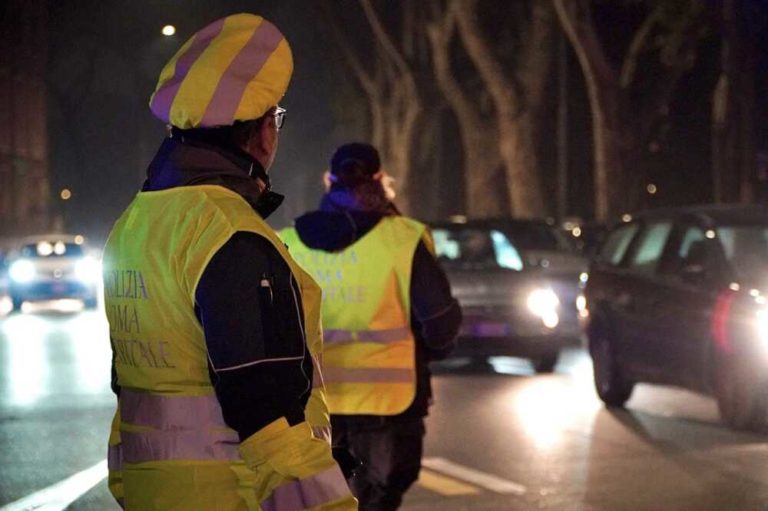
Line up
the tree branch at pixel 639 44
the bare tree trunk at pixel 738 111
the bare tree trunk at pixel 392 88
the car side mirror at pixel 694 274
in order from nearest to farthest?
the car side mirror at pixel 694 274, the bare tree trunk at pixel 738 111, the tree branch at pixel 639 44, the bare tree trunk at pixel 392 88

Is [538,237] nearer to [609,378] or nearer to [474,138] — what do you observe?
[609,378]

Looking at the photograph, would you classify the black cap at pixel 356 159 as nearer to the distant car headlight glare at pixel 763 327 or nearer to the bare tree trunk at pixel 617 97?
the distant car headlight glare at pixel 763 327

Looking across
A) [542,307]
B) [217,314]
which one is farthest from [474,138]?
[217,314]

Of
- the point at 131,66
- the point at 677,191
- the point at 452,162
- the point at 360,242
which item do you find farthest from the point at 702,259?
the point at 131,66

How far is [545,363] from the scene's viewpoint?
17.0m

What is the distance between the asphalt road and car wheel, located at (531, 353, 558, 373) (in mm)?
118

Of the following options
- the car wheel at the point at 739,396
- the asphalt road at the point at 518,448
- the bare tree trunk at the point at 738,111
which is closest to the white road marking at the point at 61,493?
the asphalt road at the point at 518,448

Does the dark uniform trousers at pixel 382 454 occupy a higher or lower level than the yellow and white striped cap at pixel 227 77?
lower

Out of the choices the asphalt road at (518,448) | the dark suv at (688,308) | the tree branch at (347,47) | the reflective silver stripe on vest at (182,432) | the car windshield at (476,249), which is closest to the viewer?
the reflective silver stripe on vest at (182,432)

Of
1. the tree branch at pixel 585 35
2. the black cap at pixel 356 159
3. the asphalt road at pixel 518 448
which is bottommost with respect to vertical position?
the asphalt road at pixel 518 448

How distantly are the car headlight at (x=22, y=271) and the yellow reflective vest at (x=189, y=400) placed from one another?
93.4ft

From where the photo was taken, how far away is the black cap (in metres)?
6.16

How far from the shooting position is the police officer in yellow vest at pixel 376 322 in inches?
234

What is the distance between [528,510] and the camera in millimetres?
8680
